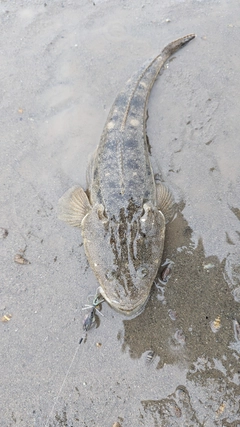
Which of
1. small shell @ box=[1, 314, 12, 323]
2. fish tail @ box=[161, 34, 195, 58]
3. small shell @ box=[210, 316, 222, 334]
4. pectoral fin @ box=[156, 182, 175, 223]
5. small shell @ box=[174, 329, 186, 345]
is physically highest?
fish tail @ box=[161, 34, 195, 58]

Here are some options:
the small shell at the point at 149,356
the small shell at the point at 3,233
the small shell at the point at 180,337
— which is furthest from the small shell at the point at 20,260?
the small shell at the point at 180,337

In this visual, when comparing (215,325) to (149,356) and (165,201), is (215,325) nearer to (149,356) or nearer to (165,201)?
(149,356)

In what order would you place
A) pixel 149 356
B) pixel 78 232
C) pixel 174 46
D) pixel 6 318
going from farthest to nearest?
pixel 174 46, pixel 78 232, pixel 6 318, pixel 149 356

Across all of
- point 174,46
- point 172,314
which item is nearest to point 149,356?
point 172,314

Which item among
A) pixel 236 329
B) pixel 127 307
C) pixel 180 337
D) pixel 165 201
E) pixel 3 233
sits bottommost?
pixel 236 329

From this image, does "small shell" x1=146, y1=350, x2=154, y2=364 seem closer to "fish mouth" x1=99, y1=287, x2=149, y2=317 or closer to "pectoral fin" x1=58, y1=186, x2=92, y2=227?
"fish mouth" x1=99, y1=287, x2=149, y2=317

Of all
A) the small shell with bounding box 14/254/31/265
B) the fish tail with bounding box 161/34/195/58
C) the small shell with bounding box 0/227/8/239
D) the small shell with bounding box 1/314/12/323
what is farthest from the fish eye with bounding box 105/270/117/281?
the fish tail with bounding box 161/34/195/58

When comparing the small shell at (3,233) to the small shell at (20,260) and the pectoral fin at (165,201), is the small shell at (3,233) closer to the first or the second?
the small shell at (20,260)
